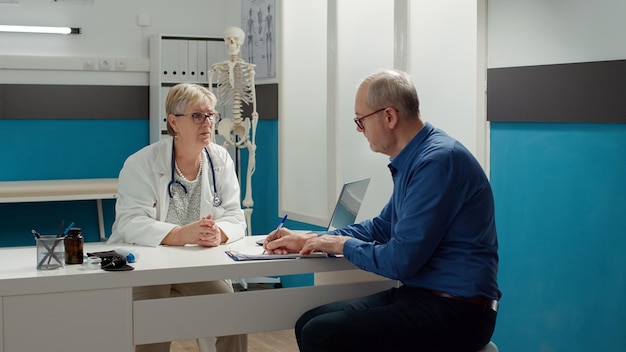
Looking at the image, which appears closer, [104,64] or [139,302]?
[139,302]

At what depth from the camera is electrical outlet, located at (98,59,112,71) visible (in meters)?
5.40

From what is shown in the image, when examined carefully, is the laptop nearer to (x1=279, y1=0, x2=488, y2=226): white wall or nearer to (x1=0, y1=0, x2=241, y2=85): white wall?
(x1=279, y1=0, x2=488, y2=226): white wall

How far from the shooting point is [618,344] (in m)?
2.70

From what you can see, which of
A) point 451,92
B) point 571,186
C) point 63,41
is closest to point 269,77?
point 63,41

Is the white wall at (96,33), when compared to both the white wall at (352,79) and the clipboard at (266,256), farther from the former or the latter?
the clipboard at (266,256)

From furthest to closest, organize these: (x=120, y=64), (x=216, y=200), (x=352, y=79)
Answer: (x=120, y=64), (x=352, y=79), (x=216, y=200)

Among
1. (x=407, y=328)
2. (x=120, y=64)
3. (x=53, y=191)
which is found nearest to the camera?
(x=407, y=328)

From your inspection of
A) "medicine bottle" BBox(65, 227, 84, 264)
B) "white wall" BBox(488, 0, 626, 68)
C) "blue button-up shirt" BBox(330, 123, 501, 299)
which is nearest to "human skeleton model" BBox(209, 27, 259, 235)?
"white wall" BBox(488, 0, 626, 68)

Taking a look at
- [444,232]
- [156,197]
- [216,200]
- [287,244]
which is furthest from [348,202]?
[156,197]

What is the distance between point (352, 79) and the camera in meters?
4.22

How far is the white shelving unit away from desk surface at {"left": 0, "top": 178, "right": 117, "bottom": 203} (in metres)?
0.66

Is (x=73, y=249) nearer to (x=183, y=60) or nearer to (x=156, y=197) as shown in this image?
(x=156, y=197)

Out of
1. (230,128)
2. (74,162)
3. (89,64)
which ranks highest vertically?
(89,64)

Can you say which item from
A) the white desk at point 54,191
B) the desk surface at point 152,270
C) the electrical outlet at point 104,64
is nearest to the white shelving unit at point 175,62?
the electrical outlet at point 104,64
